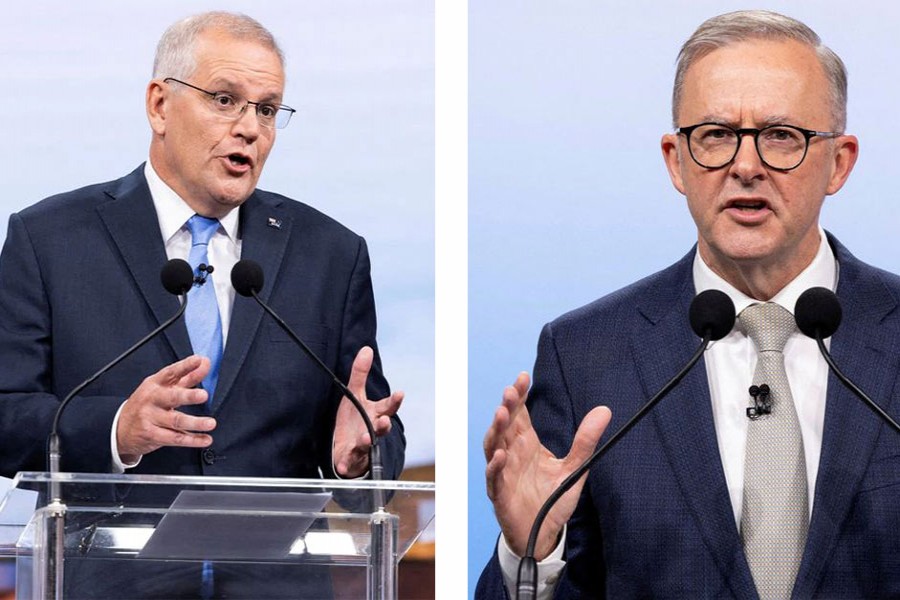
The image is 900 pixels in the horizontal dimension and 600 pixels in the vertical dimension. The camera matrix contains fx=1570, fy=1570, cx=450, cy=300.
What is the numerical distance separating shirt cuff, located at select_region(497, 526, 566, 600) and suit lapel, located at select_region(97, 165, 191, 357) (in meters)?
1.15

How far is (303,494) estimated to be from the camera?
3133 millimetres

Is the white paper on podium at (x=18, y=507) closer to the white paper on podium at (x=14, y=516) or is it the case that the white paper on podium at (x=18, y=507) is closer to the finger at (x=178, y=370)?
the white paper on podium at (x=14, y=516)

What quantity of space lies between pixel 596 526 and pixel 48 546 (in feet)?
3.87

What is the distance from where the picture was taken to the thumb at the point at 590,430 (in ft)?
9.98

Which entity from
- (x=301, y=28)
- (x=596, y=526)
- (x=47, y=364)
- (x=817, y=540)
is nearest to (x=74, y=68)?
(x=301, y=28)

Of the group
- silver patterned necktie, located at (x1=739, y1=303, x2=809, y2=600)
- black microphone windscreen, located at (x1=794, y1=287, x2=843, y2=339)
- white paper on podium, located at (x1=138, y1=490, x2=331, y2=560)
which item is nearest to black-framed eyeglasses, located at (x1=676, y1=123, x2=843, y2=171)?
silver patterned necktie, located at (x1=739, y1=303, x2=809, y2=600)

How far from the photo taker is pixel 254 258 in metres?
4.07

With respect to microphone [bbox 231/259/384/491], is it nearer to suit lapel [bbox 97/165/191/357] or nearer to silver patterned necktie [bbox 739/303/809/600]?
suit lapel [bbox 97/165/191/357]

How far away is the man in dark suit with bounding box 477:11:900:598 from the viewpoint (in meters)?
3.24

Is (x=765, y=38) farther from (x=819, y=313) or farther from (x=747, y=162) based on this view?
(x=819, y=313)

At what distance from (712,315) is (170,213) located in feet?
5.55

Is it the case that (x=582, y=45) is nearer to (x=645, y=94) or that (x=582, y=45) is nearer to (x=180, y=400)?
(x=645, y=94)

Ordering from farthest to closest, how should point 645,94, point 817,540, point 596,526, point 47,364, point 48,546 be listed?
Result: point 645,94 < point 47,364 < point 596,526 < point 817,540 < point 48,546

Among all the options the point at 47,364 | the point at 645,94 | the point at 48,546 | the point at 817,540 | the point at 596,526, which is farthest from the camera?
the point at 645,94
